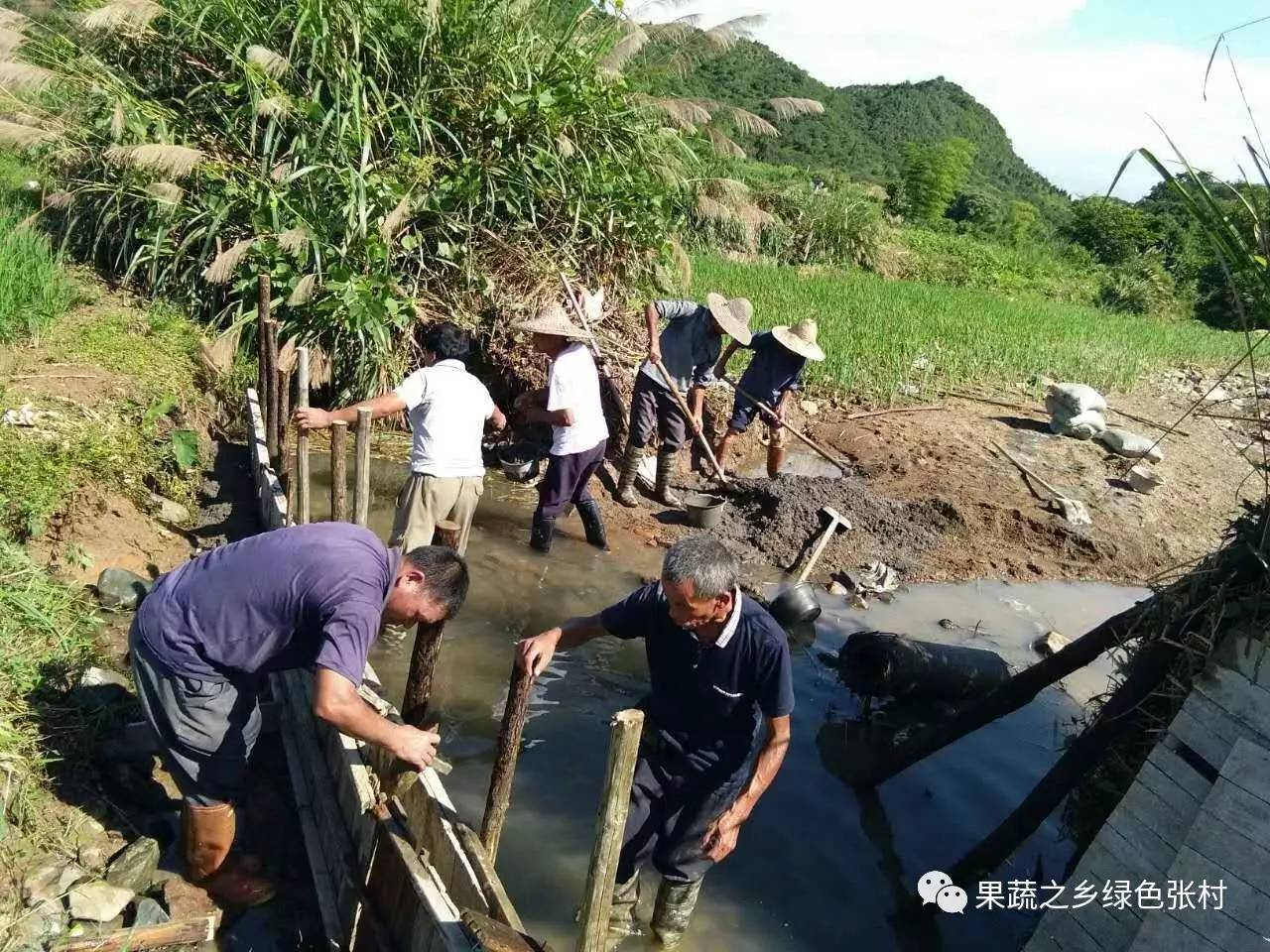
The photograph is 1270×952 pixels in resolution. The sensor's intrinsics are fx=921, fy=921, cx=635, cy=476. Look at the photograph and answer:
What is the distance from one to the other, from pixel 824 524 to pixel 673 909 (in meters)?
4.18

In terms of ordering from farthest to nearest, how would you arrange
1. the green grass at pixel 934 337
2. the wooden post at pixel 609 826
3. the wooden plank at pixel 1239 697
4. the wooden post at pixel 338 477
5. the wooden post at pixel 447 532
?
the green grass at pixel 934 337 < the wooden post at pixel 338 477 < the wooden post at pixel 447 532 < the wooden plank at pixel 1239 697 < the wooden post at pixel 609 826

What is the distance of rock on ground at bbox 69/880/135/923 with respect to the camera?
10.0 ft

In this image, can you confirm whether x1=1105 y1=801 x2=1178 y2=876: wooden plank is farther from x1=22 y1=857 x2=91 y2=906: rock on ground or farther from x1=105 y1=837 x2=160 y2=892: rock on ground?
x1=22 y1=857 x2=91 y2=906: rock on ground

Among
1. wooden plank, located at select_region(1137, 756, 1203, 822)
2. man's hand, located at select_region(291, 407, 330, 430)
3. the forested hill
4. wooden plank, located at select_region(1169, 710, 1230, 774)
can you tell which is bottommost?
wooden plank, located at select_region(1137, 756, 1203, 822)

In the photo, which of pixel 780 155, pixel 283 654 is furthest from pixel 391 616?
pixel 780 155

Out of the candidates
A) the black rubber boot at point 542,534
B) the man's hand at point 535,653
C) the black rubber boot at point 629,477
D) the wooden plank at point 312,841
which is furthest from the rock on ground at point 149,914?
the black rubber boot at point 629,477

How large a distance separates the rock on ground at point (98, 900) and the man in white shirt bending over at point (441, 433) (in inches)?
86.4

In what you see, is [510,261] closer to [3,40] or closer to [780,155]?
[3,40]

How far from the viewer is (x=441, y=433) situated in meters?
4.97

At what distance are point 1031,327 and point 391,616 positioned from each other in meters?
13.7

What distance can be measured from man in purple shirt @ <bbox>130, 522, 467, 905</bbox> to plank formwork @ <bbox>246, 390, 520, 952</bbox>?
304 mm

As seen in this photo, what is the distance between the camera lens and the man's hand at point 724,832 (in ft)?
10.4

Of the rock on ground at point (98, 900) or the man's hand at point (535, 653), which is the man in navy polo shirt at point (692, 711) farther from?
the rock on ground at point (98, 900)

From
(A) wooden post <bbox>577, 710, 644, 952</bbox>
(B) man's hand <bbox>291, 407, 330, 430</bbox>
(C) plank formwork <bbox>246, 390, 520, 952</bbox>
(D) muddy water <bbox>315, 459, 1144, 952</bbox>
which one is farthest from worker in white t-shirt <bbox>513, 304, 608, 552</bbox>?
(A) wooden post <bbox>577, 710, 644, 952</bbox>
